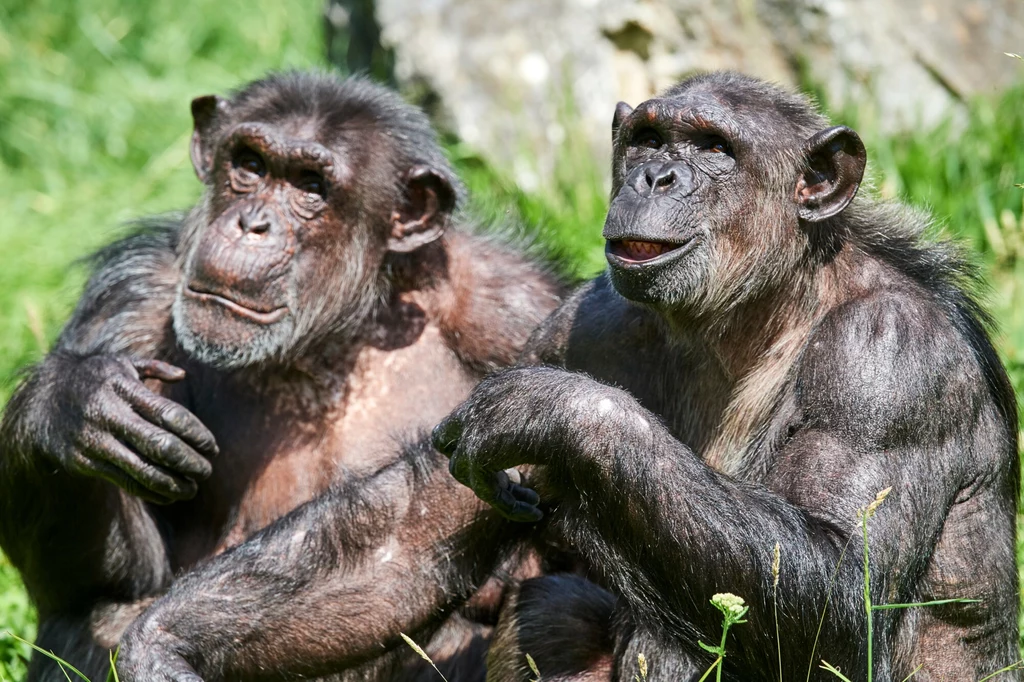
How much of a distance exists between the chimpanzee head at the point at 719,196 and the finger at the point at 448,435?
75 cm

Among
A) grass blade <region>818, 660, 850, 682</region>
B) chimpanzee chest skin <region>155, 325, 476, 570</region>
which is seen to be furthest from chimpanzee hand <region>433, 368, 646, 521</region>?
chimpanzee chest skin <region>155, 325, 476, 570</region>

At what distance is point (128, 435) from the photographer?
575 centimetres

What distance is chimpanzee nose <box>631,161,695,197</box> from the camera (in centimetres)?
521

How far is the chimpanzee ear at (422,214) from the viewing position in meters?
6.66

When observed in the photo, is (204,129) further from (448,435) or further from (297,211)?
(448,435)

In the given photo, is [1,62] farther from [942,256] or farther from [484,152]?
[942,256]

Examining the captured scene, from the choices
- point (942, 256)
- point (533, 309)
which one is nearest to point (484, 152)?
point (533, 309)

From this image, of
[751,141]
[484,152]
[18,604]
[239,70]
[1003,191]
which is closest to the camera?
[751,141]

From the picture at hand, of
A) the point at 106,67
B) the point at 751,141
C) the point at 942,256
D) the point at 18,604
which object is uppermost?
the point at 751,141

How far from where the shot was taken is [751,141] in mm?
5277

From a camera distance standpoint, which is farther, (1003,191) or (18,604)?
(1003,191)

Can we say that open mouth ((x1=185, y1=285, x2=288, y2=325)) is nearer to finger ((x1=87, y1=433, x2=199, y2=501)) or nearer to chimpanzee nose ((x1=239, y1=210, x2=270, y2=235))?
chimpanzee nose ((x1=239, y1=210, x2=270, y2=235))

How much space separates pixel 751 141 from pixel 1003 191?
4.34 m

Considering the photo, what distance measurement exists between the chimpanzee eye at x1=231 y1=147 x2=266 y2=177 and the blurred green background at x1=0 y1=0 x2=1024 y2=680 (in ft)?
3.26
